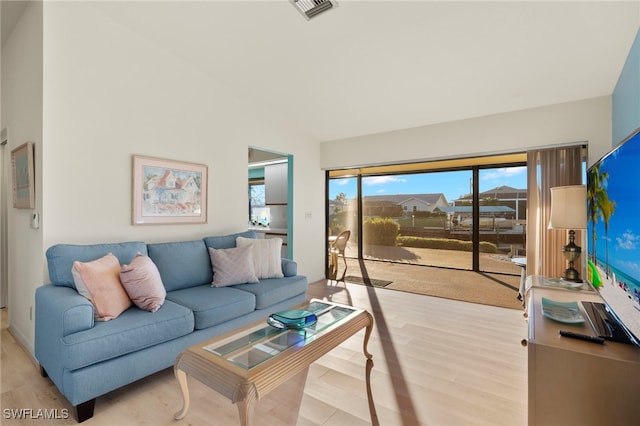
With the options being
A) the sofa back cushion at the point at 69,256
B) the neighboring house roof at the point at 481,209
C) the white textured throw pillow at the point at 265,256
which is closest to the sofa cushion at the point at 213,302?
the white textured throw pillow at the point at 265,256

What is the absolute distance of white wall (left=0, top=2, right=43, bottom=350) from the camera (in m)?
2.32

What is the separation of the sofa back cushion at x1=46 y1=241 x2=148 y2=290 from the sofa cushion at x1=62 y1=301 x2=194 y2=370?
1.68 ft

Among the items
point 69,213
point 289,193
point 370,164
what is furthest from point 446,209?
point 69,213

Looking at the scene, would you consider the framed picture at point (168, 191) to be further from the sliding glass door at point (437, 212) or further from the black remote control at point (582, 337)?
the black remote control at point (582, 337)

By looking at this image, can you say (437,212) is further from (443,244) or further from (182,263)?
(182,263)

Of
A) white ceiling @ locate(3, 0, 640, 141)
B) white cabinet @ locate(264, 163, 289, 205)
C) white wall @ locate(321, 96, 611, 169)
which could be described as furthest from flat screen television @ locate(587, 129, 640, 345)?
white cabinet @ locate(264, 163, 289, 205)

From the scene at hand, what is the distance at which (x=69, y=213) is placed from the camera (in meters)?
2.38

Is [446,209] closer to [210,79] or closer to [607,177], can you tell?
[607,177]

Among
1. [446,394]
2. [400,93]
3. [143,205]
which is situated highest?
[400,93]

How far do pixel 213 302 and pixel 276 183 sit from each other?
134 inches

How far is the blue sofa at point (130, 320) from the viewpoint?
173cm

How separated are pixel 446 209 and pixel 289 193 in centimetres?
253

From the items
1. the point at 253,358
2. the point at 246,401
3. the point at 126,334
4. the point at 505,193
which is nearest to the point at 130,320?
the point at 126,334

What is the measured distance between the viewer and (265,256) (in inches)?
128
